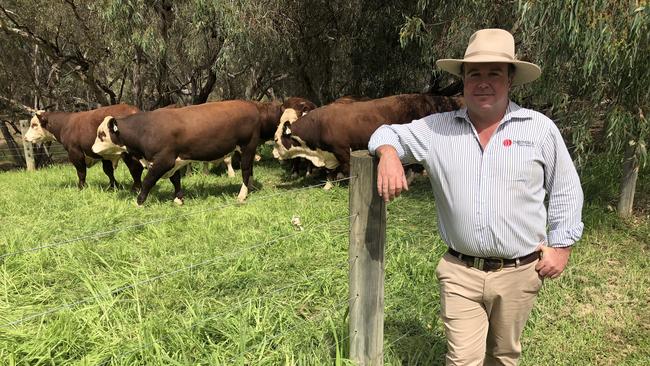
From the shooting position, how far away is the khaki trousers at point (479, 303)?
2.20 m

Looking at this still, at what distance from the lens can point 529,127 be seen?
2.09 m

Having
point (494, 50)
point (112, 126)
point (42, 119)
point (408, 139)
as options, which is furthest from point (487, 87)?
point (42, 119)

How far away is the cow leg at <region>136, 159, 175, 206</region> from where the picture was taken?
751cm

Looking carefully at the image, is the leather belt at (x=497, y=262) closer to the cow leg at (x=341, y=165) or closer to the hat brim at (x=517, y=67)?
the hat brim at (x=517, y=67)

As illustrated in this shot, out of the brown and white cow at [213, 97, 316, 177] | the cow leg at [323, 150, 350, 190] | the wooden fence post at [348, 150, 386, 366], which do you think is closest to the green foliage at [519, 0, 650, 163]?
the wooden fence post at [348, 150, 386, 366]

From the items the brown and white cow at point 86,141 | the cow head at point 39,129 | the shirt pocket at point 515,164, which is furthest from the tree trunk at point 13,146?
the shirt pocket at point 515,164

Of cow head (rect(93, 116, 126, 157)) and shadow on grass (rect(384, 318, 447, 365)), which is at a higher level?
cow head (rect(93, 116, 126, 157))

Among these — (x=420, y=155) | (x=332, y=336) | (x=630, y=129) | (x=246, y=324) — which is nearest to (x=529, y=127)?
(x=420, y=155)

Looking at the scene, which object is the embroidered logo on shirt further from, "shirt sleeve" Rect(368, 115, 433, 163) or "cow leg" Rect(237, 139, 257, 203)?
"cow leg" Rect(237, 139, 257, 203)

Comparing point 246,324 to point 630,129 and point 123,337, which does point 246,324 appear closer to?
point 123,337

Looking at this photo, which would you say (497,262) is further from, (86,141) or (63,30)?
(63,30)

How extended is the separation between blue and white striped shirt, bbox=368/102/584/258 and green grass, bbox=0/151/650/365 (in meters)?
0.85

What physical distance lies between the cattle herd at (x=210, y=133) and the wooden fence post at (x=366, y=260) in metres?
5.73

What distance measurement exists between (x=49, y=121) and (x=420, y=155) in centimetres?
1052
